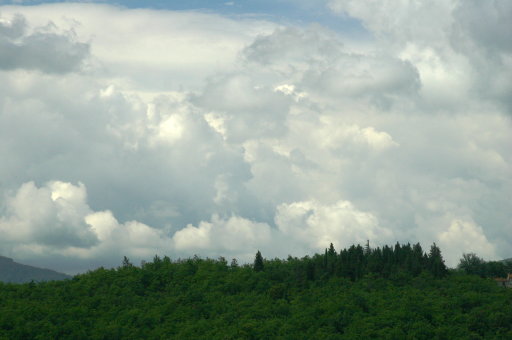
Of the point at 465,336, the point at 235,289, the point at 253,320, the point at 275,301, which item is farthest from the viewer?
the point at 235,289

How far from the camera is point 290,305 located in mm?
169500

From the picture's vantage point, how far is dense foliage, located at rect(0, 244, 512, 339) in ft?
500

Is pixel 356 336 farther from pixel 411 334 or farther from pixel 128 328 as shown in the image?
pixel 128 328

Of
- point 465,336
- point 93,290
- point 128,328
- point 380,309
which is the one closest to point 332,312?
point 380,309

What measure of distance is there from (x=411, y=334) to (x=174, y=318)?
58.1 metres

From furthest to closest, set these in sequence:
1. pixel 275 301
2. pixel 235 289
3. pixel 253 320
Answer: pixel 235 289 → pixel 275 301 → pixel 253 320

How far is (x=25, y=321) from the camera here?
168 m

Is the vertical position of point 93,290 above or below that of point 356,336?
above

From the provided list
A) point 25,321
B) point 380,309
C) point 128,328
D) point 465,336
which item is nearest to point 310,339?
point 380,309

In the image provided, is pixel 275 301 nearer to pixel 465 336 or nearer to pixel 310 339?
pixel 310 339

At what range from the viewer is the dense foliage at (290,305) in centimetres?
15250

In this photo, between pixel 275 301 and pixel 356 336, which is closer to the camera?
pixel 356 336

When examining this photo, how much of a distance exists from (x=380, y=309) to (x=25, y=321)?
86.7 m

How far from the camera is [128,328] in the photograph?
545 ft
